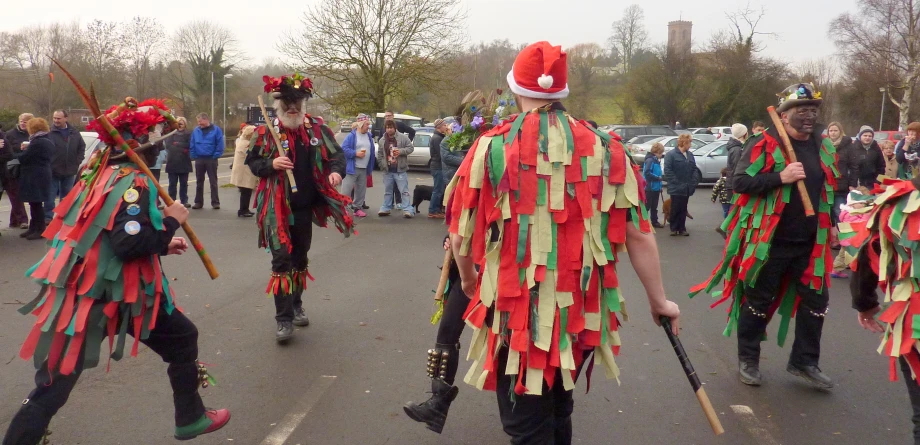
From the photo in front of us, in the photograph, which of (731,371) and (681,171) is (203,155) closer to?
(681,171)

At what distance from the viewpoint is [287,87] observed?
548cm

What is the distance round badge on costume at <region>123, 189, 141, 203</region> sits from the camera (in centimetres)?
329

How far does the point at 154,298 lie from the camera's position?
3443mm

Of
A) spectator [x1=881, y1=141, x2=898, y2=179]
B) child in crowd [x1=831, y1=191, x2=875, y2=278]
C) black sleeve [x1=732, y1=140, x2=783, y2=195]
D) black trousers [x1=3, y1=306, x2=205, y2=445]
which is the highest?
spectator [x1=881, y1=141, x2=898, y2=179]

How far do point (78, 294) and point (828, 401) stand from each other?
4193mm

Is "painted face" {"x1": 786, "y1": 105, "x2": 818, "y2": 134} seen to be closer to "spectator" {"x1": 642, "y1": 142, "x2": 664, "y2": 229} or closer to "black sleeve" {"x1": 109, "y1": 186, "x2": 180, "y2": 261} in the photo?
"black sleeve" {"x1": 109, "y1": 186, "x2": 180, "y2": 261}

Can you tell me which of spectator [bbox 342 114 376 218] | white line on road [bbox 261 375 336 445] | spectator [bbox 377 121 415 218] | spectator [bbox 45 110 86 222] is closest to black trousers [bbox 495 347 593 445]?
white line on road [bbox 261 375 336 445]

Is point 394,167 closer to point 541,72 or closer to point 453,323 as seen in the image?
point 453,323

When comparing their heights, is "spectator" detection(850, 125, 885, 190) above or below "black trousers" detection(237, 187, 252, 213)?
above

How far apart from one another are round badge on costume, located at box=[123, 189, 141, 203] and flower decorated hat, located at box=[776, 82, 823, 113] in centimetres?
379

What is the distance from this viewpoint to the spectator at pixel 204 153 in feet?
45.4

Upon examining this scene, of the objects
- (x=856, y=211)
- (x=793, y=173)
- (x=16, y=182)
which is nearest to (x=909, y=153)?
(x=793, y=173)

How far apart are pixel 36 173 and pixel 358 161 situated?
498 cm

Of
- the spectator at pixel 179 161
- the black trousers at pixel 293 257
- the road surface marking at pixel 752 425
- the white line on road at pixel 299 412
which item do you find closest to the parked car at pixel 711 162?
the spectator at pixel 179 161
